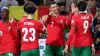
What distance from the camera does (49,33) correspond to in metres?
13.5

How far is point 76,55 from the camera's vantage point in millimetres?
12578

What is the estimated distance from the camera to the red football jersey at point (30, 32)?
11.7 meters

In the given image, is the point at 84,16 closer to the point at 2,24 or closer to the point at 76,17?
the point at 76,17

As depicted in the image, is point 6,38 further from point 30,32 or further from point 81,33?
point 81,33

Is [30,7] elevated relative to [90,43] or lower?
elevated

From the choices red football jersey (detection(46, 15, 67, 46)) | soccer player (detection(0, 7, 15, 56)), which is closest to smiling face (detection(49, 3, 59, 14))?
red football jersey (detection(46, 15, 67, 46))

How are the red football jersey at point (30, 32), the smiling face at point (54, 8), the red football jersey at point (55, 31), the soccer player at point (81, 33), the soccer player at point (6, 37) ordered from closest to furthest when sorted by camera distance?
the red football jersey at point (30, 32) < the soccer player at point (81, 33) < the soccer player at point (6, 37) < the smiling face at point (54, 8) < the red football jersey at point (55, 31)

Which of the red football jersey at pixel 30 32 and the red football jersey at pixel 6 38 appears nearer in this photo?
the red football jersey at pixel 30 32

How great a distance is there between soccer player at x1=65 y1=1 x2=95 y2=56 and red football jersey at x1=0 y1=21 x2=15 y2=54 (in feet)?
5.28

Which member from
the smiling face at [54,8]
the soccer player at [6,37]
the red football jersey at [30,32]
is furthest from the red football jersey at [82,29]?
Answer: the soccer player at [6,37]

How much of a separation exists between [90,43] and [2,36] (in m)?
2.46

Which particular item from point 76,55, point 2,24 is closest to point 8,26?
point 2,24

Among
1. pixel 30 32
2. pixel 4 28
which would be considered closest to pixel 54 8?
pixel 4 28

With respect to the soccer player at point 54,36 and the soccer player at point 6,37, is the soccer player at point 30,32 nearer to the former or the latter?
the soccer player at point 6,37
